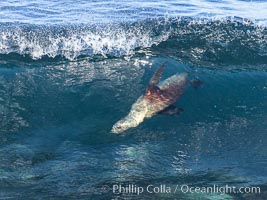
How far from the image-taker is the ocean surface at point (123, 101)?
246 inches

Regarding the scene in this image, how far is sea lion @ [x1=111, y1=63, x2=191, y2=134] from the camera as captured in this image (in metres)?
7.36

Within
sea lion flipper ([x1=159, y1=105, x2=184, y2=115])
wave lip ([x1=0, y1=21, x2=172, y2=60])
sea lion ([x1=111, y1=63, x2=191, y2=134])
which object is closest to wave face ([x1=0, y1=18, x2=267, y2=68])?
wave lip ([x1=0, y1=21, x2=172, y2=60])

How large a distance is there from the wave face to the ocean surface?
24 millimetres

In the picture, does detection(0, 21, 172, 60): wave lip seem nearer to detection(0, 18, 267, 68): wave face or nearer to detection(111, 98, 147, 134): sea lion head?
detection(0, 18, 267, 68): wave face

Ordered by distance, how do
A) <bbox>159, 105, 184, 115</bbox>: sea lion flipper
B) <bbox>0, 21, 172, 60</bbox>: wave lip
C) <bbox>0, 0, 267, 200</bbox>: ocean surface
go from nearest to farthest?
<bbox>0, 0, 267, 200</bbox>: ocean surface, <bbox>159, 105, 184, 115</bbox>: sea lion flipper, <bbox>0, 21, 172, 60</bbox>: wave lip

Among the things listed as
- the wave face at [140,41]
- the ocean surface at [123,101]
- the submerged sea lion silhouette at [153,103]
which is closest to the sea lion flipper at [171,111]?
the submerged sea lion silhouette at [153,103]

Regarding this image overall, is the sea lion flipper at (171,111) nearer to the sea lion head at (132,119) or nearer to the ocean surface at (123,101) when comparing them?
the ocean surface at (123,101)

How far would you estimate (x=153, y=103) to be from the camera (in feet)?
24.8

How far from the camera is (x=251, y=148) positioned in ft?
23.1

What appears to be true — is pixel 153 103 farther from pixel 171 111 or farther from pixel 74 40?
pixel 74 40

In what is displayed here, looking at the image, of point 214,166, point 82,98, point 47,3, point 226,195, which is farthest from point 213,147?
point 47,3

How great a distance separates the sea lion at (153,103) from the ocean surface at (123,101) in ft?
0.46

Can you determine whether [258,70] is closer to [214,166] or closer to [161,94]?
[161,94]

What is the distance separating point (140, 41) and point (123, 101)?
2208mm
